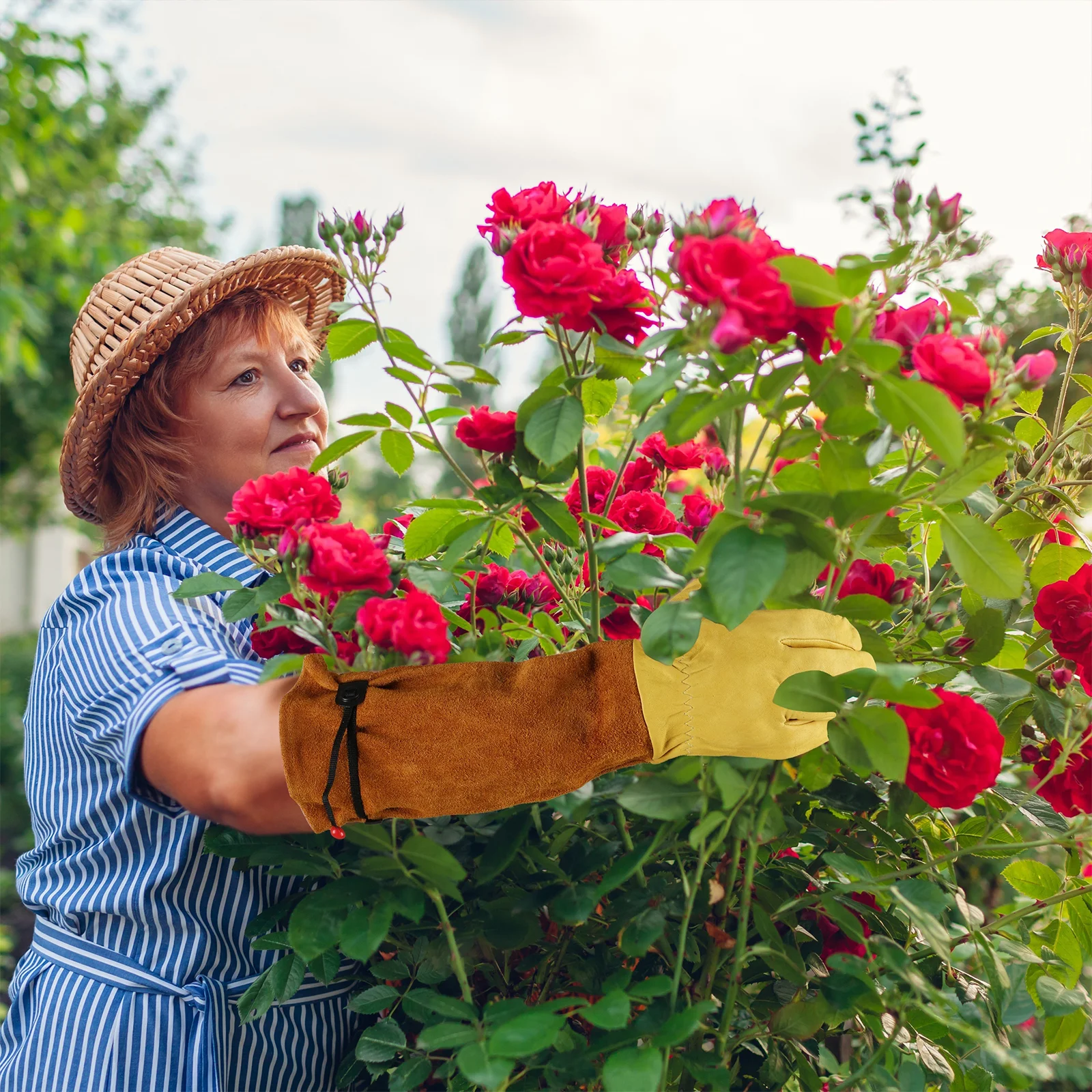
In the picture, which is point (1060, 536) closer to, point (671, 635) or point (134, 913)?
point (671, 635)

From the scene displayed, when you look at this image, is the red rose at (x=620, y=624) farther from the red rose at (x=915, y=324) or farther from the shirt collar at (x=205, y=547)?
the shirt collar at (x=205, y=547)

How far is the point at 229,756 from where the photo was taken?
97 cm

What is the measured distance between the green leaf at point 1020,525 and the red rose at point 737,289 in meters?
0.41

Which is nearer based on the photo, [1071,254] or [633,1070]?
[633,1070]

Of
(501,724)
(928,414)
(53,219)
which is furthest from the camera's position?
(53,219)

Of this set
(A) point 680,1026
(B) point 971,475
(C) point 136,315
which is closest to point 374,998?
(A) point 680,1026

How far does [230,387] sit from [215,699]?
67cm

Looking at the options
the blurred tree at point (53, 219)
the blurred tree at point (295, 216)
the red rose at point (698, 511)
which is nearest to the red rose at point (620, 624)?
the red rose at point (698, 511)

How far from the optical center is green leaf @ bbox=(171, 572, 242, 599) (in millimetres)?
1012

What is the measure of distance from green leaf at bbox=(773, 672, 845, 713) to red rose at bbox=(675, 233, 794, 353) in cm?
28

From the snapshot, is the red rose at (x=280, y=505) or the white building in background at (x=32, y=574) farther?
the white building in background at (x=32, y=574)

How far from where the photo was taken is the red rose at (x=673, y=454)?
4.24 ft

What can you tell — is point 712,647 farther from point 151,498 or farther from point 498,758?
point 151,498

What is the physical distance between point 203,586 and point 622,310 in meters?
0.51
